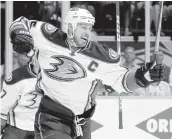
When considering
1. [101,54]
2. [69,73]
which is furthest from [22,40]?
[101,54]

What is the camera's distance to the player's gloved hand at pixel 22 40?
12.4ft

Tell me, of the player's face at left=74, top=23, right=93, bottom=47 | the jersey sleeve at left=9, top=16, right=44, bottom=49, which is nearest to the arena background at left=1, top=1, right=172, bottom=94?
the jersey sleeve at left=9, top=16, right=44, bottom=49

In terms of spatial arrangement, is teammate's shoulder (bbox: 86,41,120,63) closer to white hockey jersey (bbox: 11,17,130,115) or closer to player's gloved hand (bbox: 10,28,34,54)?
white hockey jersey (bbox: 11,17,130,115)

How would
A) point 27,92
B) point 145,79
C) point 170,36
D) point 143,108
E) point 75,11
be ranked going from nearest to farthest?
1. point 145,79
2. point 75,11
3. point 27,92
4. point 143,108
5. point 170,36

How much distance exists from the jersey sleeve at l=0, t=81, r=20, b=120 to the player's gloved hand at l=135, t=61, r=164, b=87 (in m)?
1.44

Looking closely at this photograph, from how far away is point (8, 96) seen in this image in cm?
487

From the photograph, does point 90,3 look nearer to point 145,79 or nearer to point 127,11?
point 127,11

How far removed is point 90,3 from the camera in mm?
6750

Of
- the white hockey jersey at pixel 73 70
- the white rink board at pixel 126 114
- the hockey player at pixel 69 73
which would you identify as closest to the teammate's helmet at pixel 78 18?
the hockey player at pixel 69 73

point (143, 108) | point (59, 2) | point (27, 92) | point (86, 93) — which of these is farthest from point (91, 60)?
point (59, 2)

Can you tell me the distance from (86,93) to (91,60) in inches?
8.2

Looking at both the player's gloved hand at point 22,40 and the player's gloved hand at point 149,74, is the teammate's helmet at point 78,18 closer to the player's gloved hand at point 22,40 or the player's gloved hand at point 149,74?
the player's gloved hand at point 22,40

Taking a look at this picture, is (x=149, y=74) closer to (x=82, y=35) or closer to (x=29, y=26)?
(x=82, y=35)

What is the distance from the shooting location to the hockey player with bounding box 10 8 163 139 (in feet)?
12.3
